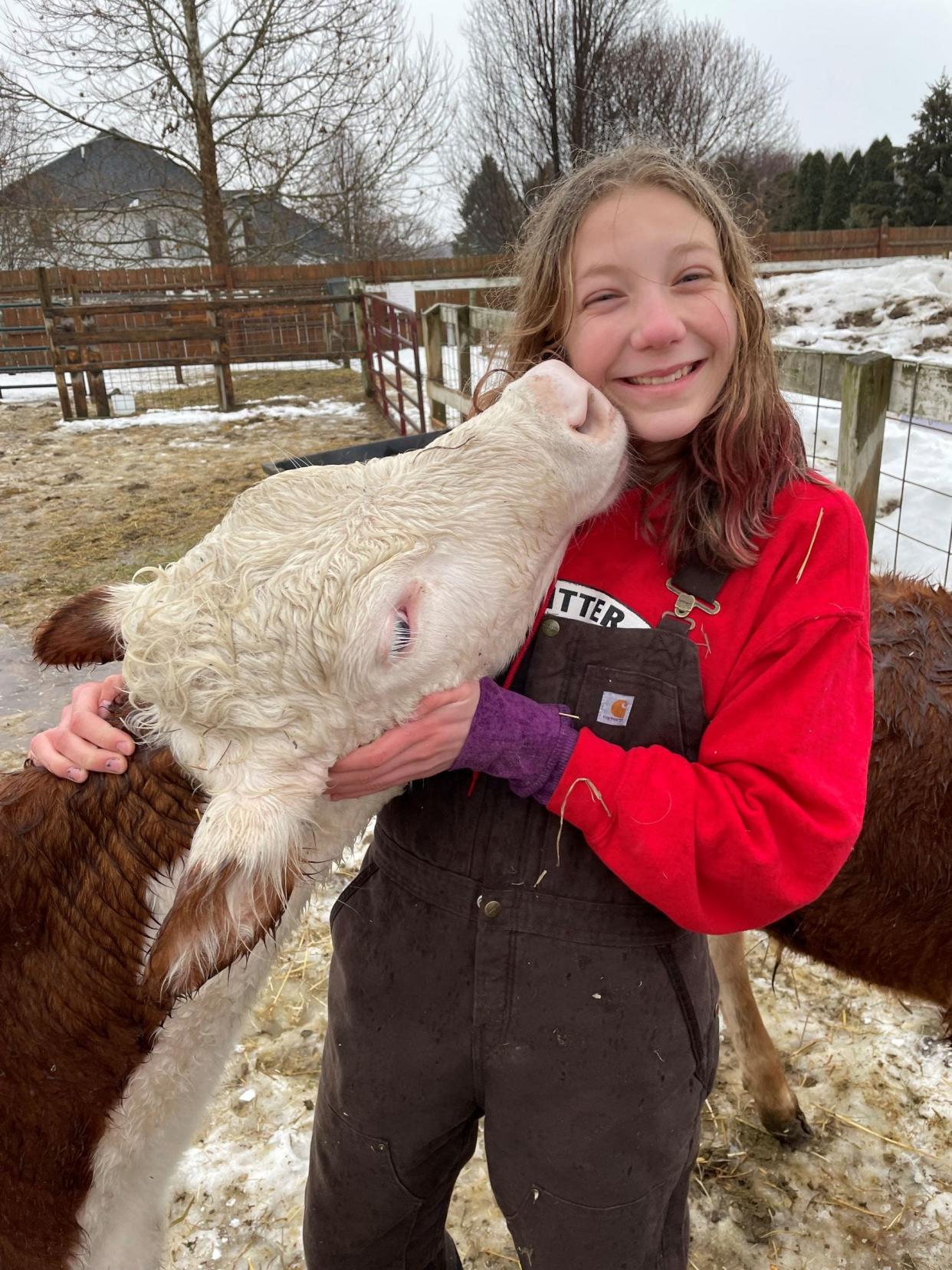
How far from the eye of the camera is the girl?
1152 mm

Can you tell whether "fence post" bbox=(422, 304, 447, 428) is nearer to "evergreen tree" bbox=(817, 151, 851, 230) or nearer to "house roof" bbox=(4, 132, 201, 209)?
"house roof" bbox=(4, 132, 201, 209)

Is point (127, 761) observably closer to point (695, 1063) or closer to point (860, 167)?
point (695, 1063)

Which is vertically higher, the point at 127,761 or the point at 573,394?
the point at 573,394

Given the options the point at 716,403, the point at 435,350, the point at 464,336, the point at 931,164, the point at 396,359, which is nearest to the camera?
the point at 716,403

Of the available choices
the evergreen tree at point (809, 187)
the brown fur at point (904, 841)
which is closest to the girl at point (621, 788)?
the brown fur at point (904, 841)

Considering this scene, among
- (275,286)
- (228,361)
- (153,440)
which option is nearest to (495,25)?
(275,286)

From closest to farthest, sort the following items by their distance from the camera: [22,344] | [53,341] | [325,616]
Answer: [325,616] < [53,341] < [22,344]

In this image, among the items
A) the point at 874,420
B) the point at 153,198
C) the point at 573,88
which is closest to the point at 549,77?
the point at 573,88

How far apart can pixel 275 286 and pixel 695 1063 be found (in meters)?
19.1

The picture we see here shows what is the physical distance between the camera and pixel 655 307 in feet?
4.31

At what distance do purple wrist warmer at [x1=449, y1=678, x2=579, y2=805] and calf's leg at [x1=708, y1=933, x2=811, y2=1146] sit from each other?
4.40 ft

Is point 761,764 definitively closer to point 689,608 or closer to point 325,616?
point 689,608

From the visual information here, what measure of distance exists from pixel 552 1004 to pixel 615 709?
46 cm

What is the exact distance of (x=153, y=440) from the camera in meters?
11.0
